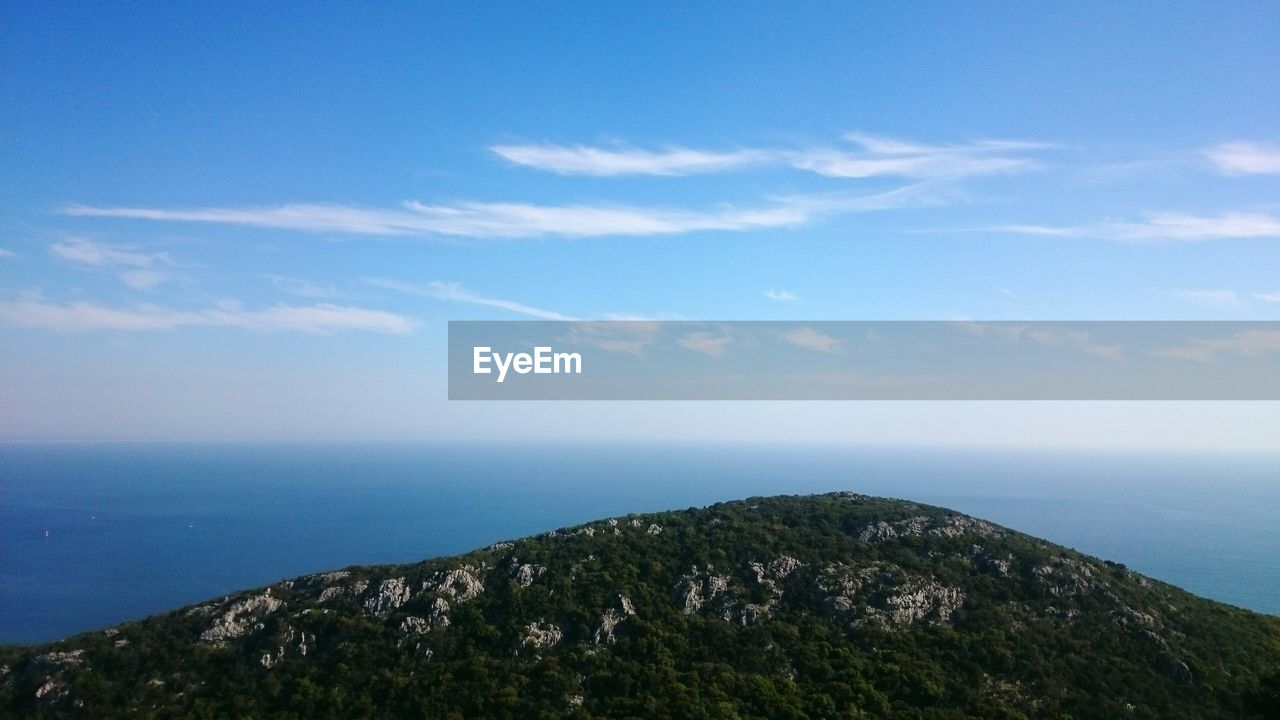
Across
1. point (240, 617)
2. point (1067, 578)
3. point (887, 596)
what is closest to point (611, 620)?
point (887, 596)

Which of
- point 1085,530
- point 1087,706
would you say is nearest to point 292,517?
point 1087,706

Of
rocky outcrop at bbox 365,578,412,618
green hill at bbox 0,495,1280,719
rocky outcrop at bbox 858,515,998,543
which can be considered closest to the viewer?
green hill at bbox 0,495,1280,719

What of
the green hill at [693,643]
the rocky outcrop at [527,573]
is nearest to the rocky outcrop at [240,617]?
the green hill at [693,643]

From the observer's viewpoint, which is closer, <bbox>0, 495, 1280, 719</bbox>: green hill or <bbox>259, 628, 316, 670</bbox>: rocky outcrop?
<bbox>0, 495, 1280, 719</bbox>: green hill

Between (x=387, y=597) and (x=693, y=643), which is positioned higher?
(x=387, y=597)

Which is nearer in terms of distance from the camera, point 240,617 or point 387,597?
point 240,617

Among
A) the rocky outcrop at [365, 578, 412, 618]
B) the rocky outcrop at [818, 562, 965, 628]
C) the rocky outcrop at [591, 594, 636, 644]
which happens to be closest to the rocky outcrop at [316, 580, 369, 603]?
the rocky outcrop at [365, 578, 412, 618]

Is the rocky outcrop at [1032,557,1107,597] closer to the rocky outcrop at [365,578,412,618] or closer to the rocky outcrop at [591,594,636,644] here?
the rocky outcrop at [591,594,636,644]

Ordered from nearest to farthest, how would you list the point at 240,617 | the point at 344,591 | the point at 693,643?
the point at 693,643 < the point at 240,617 < the point at 344,591

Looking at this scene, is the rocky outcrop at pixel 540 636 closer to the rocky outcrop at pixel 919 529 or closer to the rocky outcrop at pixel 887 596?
the rocky outcrop at pixel 887 596

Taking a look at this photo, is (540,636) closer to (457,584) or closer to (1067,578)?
(457,584)

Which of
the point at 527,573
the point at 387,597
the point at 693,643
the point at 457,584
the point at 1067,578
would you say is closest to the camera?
the point at 693,643
